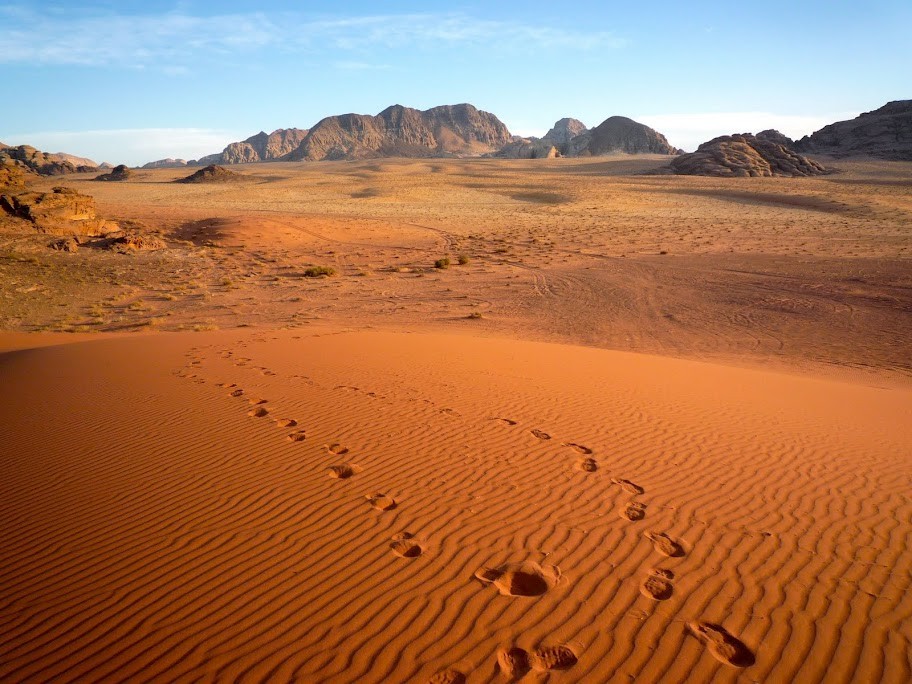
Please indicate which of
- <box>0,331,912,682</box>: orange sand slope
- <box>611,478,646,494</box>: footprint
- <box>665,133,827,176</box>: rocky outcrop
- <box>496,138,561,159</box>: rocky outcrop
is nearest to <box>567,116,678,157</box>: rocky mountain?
<box>496,138,561,159</box>: rocky outcrop

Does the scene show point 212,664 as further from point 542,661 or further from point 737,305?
point 737,305

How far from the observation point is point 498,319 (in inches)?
687

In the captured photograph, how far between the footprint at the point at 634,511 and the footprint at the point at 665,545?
0.28 metres

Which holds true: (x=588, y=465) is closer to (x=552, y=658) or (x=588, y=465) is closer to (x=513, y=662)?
(x=552, y=658)

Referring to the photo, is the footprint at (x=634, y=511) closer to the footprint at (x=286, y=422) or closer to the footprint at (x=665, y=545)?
the footprint at (x=665, y=545)

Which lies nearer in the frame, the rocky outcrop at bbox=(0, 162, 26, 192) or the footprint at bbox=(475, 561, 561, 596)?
the footprint at bbox=(475, 561, 561, 596)

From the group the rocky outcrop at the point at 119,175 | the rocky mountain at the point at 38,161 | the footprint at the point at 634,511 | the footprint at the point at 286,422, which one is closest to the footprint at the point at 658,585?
the footprint at the point at 634,511

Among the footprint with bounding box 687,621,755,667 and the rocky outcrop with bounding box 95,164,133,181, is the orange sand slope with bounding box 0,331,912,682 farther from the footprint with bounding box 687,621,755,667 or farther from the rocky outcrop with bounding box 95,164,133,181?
the rocky outcrop with bounding box 95,164,133,181

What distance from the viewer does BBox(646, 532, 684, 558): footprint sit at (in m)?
4.29

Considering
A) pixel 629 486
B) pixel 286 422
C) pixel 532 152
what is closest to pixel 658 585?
pixel 629 486

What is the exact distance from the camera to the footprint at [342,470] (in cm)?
554

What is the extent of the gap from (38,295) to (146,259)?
6172mm

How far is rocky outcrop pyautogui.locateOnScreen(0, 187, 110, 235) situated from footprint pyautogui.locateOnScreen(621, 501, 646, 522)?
1239 inches

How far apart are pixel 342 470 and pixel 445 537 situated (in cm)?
165
